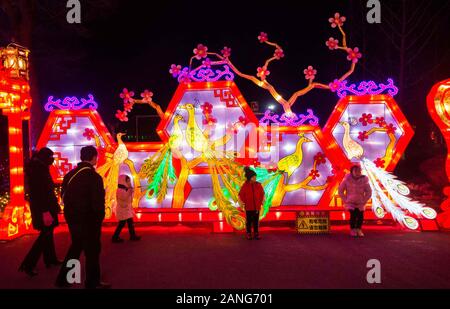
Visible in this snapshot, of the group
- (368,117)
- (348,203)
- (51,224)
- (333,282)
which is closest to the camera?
(333,282)

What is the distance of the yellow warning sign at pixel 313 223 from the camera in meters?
9.05

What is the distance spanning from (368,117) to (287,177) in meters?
2.20

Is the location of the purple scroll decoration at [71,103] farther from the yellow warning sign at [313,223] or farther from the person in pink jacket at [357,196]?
the person in pink jacket at [357,196]

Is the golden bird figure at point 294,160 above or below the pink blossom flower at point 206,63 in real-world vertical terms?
below

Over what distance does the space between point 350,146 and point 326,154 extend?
0.56 m

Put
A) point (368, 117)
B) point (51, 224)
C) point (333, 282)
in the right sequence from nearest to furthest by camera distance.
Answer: point (333, 282) < point (51, 224) < point (368, 117)

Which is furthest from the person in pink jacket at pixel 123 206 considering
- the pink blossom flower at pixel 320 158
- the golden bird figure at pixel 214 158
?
the pink blossom flower at pixel 320 158

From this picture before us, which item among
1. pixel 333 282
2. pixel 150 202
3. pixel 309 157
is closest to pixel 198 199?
pixel 150 202

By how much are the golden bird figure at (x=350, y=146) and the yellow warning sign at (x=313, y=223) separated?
1530 mm

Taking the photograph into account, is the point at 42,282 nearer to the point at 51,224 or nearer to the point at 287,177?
the point at 51,224

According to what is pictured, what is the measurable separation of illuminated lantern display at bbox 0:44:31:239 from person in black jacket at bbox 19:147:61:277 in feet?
9.57

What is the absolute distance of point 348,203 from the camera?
887cm

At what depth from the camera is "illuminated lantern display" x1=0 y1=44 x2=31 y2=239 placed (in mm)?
8797

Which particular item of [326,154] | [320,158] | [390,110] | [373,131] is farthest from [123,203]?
[390,110]
